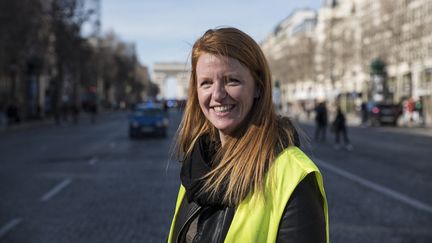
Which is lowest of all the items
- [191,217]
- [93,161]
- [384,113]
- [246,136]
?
[93,161]

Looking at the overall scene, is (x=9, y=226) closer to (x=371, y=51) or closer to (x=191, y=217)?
(x=191, y=217)

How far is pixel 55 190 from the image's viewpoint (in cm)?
1129

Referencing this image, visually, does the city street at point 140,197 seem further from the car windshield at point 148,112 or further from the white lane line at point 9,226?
the car windshield at point 148,112

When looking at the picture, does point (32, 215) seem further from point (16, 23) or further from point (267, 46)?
point (267, 46)

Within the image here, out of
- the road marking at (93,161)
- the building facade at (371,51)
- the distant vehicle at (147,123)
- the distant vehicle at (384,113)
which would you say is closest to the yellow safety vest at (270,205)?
the road marking at (93,161)

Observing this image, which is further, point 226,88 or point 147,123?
point 147,123

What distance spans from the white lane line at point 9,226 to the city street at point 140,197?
0.04ft

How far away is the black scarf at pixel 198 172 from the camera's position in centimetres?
202

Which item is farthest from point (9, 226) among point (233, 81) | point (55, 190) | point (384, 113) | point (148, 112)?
point (384, 113)

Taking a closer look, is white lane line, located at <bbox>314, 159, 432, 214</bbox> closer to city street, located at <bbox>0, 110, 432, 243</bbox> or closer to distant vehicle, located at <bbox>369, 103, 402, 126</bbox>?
city street, located at <bbox>0, 110, 432, 243</bbox>

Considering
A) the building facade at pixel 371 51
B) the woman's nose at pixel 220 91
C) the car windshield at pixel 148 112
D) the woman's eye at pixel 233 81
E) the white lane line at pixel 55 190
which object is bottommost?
the white lane line at pixel 55 190

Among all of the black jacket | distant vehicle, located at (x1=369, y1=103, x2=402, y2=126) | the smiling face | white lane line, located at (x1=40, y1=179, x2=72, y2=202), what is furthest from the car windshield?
the black jacket

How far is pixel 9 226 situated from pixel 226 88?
6.48 meters

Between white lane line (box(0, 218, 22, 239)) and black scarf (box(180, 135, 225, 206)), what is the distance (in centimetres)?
573
